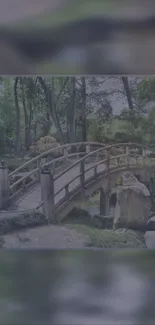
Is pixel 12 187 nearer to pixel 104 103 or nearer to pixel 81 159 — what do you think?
pixel 81 159

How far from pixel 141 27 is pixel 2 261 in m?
2.09

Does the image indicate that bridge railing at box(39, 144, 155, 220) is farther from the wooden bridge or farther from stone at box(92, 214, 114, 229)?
stone at box(92, 214, 114, 229)

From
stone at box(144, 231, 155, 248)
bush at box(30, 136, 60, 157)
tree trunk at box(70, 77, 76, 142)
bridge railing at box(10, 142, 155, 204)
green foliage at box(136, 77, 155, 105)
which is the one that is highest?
green foliage at box(136, 77, 155, 105)

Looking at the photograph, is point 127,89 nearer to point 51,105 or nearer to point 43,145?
point 51,105

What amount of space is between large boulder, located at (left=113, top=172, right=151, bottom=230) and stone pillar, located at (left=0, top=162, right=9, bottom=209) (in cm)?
88

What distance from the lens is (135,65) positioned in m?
4.04

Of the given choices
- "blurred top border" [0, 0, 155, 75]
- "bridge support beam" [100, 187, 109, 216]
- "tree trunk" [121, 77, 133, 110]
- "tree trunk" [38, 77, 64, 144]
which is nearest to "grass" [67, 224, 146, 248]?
"bridge support beam" [100, 187, 109, 216]

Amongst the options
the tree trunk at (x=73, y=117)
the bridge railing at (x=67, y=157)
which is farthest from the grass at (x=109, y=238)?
the tree trunk at (x=73, y=117)

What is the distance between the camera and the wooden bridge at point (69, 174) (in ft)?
13.4

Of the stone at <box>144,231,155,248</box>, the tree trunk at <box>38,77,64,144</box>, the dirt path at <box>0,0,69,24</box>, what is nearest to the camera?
the dirt path at <box>0,0,69,24</box>

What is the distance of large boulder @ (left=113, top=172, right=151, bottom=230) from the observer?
4137 millimetres

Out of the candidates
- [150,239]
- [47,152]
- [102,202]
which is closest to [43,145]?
[47,152]

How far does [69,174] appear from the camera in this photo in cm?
409

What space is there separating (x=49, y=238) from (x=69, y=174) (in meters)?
0.55
